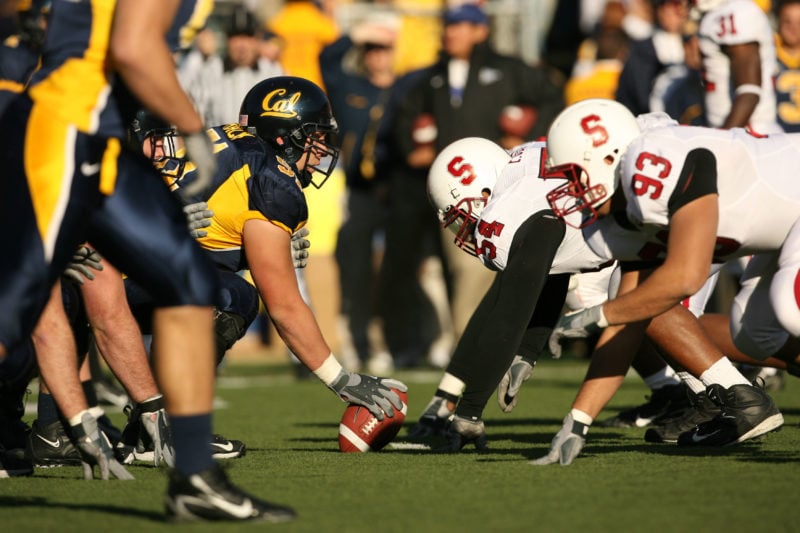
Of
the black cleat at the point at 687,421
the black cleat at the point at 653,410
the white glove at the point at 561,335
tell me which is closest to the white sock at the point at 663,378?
the black cleat at the point at 653,410

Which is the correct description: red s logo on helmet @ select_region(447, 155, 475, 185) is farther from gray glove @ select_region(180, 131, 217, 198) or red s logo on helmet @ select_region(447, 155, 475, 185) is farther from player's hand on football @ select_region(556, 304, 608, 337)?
gray glove @ select_region(180, 131, 217, 198)

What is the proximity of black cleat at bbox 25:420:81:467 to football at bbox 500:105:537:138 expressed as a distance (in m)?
5.36

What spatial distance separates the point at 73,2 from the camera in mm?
4004

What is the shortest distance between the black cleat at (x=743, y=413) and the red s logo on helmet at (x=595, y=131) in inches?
45.4

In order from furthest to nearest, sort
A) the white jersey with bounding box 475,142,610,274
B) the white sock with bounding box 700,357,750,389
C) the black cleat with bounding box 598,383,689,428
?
1. the black cleat with bounding box 598,383,689,428
2. the white sock with bounding box 700,357,750,389
3. the white jersey with bounding box 475,142,610,274

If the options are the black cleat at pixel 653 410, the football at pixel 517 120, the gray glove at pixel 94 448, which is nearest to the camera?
the gray glove at pixel 94 448

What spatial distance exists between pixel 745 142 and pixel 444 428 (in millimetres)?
1806

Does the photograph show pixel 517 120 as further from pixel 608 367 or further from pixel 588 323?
pixel 588 323

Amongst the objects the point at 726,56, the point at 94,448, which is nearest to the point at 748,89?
the point at 726,56

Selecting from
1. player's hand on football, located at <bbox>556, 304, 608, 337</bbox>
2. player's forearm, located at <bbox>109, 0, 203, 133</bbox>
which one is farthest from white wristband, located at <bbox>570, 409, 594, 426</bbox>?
player's forearm, located at <bbox>109, 0, 203, 133</bbox>

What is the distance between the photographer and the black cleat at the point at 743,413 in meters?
5.46

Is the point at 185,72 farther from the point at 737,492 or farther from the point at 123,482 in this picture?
the point at 737,492

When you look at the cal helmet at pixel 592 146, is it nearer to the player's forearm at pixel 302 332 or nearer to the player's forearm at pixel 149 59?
the player's forearm at pixel 302 332

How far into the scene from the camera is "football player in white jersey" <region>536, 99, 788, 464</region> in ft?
15.4
